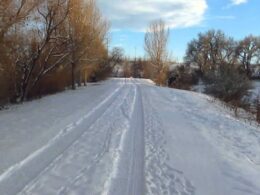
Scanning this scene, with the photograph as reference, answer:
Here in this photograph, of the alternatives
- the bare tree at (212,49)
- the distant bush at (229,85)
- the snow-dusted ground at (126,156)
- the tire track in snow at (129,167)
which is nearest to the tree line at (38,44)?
the snow-dusted ground at (126,156)

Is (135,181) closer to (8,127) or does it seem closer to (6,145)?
(6,145)

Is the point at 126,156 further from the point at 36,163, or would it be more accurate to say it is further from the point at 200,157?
the point at 36,163

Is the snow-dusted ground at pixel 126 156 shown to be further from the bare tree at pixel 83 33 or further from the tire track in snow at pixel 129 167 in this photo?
the bare tree at pixel 83 33

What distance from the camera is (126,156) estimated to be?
30.0 ft

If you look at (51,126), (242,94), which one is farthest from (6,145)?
(242,94)

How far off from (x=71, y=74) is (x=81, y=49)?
149 inches

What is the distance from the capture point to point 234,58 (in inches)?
3595

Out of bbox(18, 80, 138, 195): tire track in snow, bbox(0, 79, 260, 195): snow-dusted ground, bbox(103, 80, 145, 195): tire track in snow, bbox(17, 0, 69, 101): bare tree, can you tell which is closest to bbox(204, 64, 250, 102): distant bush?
bbox(17, 0, 69, 101): bare tree

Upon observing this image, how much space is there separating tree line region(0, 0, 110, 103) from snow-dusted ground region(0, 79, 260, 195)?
7.62 meters

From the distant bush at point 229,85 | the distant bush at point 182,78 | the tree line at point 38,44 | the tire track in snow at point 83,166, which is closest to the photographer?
the tire track in snow at point 83,166

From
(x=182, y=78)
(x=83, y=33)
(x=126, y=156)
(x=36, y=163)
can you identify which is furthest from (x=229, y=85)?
(x=36, y=163)

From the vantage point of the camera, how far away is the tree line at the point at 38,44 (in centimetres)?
2181

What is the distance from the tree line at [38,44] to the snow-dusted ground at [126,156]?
7.62 metres

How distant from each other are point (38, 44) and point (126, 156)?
18.6 metres
